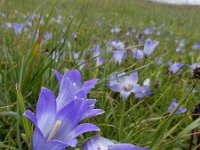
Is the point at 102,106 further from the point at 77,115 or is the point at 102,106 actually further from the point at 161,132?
the point at 77,115

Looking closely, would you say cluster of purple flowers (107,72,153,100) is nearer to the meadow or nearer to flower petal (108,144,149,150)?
the meadow

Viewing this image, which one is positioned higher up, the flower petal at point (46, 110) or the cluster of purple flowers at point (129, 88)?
the flower petal at point (46, 110)

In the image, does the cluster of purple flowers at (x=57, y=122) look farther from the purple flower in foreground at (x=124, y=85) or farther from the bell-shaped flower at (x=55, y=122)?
the purple flower in foreground at (x=124, y=85)

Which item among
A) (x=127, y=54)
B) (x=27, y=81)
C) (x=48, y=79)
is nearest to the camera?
(x=27, y=81)

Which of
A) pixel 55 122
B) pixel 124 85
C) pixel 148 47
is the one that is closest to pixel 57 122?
pixel 55 122

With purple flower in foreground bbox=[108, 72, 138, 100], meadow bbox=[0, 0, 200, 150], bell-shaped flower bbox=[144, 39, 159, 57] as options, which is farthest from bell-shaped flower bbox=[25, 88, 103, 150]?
bell-shaped flower bbox=[144, 39, 159, 57]

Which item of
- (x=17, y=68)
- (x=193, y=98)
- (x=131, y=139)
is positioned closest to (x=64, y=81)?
(x=131, y=139)

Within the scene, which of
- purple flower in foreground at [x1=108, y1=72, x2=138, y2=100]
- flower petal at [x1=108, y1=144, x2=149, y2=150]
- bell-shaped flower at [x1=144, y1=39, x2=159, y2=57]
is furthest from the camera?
bell-shaped flower at [x1=144, y1=39, x2=159, y2=57]

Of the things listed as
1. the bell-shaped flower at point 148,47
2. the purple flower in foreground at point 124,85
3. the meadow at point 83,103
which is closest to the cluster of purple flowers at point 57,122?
the meadow at point 83,103
